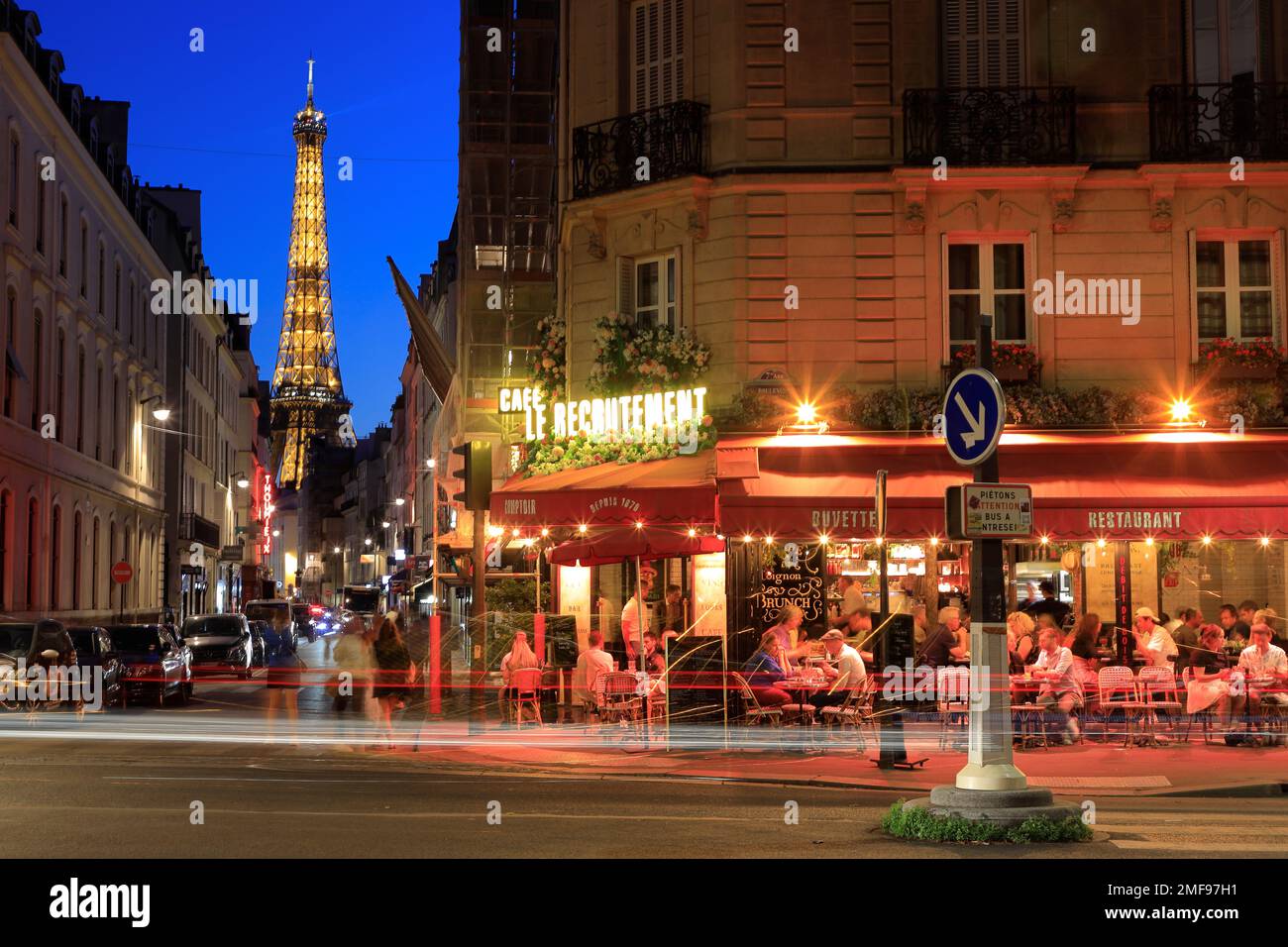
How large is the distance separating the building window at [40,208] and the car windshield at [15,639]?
16019 mm

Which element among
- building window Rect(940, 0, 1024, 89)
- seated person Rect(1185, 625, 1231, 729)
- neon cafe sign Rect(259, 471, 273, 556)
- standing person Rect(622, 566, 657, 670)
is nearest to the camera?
seated person Rect(1185, 625, 1231, 729)

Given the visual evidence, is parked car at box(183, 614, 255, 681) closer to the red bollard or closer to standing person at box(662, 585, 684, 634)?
the red bollard

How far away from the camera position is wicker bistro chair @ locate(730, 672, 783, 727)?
65.5ft

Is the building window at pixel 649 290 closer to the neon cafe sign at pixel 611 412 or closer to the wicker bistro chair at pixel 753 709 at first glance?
the neon cafe sign at pixel 611 412

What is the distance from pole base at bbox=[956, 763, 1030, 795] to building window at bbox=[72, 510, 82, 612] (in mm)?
35634

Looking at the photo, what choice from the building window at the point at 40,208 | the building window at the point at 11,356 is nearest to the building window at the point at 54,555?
the building window at the point at 11,356

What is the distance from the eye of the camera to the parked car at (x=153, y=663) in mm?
29469

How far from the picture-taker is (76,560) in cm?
4388

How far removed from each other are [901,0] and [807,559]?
27.4 feet

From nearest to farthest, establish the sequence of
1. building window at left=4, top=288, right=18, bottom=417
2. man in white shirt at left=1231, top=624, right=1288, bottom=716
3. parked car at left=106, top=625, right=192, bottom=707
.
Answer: man in white shirt at left=1231, top=624, right=1288, bottom=716 → parked car at left=106, top=625, right=192, bottom=707 → building window at left=4, top=288, right=18, bottom=417

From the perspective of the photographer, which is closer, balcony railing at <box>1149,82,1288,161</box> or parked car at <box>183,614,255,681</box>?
balcony railing at <box>1149,82,1288,161</box>

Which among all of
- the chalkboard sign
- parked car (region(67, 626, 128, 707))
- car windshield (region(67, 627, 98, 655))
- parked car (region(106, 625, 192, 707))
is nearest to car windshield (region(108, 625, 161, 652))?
parked car (region(106, 625, 192, 707))

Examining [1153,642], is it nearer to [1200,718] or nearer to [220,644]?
[1200,718]

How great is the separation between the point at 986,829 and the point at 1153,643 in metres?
9.69
